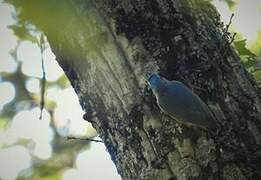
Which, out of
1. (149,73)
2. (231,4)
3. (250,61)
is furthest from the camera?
(231,4)

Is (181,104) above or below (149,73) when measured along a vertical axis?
below

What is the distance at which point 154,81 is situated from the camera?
2.04 m

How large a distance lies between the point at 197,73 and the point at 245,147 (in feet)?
1.18

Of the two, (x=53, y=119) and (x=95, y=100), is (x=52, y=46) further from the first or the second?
(x=53, y=119)

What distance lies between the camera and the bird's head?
6.53 ft

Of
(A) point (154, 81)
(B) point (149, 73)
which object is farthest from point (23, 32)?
(A) point (154, 81)

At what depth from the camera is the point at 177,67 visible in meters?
2.14

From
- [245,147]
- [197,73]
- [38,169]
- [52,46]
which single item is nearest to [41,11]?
[52,46]

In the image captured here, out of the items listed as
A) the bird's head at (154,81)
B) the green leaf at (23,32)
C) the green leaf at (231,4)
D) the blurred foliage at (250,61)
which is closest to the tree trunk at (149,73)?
the bird's head at (154,81)

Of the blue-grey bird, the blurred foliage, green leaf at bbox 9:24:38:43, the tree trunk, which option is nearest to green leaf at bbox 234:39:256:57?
the blurred foliage

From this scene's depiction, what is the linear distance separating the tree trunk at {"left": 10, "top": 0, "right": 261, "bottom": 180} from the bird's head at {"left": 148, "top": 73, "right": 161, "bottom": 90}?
0.05 m

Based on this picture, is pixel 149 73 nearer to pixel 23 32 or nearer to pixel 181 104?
pixel 181 104

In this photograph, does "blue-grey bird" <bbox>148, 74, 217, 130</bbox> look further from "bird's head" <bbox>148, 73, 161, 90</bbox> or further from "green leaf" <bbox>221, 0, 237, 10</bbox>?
"green leaf" <bbox>221, 0, 237, 10</bbox>

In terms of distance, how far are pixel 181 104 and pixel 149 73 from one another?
0.20 meters
